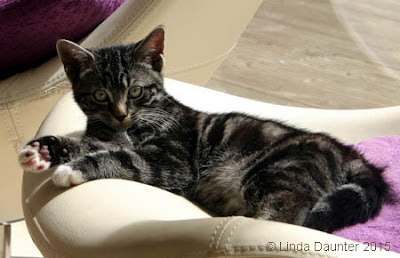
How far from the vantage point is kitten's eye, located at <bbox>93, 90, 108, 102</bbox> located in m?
1.36

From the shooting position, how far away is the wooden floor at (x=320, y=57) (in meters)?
2.72

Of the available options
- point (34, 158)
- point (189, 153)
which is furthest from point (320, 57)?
point (34, 158)

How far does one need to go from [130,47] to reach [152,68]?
0.26 ft

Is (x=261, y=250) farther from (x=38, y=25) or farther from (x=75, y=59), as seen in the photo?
(x=38, y=25)

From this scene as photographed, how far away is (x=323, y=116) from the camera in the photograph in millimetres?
1610

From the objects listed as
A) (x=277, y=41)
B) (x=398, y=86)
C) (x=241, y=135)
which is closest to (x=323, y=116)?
(x=241, y=135)

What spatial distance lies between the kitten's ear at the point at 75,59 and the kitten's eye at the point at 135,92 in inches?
4.3

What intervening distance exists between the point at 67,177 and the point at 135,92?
0.33m

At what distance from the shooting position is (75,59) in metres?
1.36

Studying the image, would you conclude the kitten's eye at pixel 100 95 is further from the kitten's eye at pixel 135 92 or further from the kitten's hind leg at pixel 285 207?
the kitten's hind leg at pixel 285 207

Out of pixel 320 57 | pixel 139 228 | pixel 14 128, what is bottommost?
pixel 320 57

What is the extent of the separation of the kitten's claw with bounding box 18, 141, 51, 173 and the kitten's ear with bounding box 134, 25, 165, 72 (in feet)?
1.10

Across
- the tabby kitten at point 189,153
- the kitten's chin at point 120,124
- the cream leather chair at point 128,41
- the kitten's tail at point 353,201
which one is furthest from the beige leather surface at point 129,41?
the kitten's tail at point 353,201

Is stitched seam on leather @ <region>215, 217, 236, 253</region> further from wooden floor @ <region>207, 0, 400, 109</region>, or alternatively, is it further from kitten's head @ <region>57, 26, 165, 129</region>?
wooden floor @ <region>207, 0, 400, 109</region>
